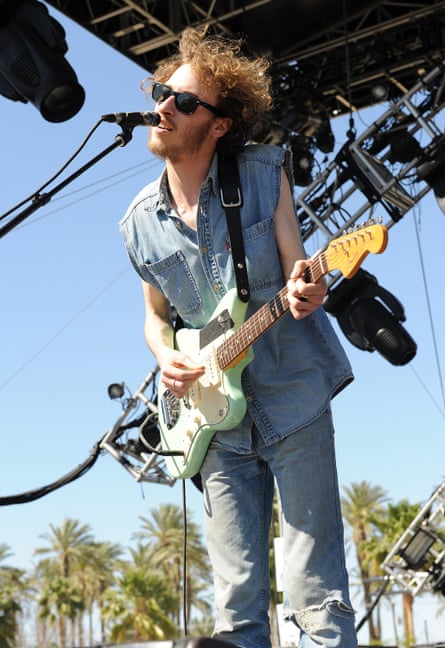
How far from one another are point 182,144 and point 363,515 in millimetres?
35487

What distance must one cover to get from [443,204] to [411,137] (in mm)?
852

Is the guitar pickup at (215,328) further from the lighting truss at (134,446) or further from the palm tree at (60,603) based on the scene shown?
the palm tree at (60,603)

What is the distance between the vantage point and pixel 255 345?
2.77 metres

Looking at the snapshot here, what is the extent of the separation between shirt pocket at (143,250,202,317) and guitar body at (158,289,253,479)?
0.31ft

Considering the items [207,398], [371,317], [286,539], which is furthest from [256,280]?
[371,317]

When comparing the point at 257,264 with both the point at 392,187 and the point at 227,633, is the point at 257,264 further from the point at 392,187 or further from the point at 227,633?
the point at 392,187

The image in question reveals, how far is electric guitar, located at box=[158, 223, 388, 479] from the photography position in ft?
8.06

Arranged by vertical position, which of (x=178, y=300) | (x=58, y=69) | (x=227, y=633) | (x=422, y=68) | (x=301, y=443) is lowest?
(x=227, y=633)

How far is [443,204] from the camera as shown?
774 centimetres

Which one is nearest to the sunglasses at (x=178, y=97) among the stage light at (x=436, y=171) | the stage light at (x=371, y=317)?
the stage light at (x=371, y=317)

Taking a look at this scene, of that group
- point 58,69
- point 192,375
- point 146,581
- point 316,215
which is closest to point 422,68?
point 316,215

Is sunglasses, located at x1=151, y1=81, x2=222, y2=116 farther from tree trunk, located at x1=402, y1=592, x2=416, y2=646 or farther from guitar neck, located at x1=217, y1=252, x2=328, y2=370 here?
tree trunk, located at x1=402, y1=592, x2=416, y2=646

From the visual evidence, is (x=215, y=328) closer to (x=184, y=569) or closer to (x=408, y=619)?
(x=184, y=569)

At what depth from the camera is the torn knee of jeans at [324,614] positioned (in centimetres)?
244
